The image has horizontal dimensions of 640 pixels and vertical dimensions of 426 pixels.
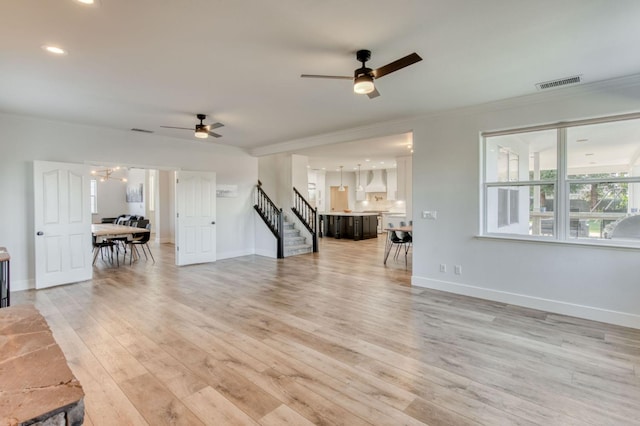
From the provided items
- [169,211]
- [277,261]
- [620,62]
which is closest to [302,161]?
[277,261]

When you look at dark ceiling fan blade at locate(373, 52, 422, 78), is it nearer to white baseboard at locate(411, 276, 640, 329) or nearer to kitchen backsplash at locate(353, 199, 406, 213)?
white baseboard at locate(411, 276, 640, 329)

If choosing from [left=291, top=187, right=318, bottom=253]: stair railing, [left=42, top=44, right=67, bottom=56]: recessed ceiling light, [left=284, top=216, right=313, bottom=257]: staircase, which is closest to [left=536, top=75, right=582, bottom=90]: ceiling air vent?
[left=42, top=44, right=67, bottom=56]: recessed ceiling light

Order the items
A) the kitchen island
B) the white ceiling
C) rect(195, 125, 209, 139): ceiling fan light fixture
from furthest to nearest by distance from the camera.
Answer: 1. the kitchen island
2. rect(195, 125, 209, 139): ceiling fan light fixture
3. the white ceiling

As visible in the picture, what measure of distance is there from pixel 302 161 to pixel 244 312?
19.7 feet

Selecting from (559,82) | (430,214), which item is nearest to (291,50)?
(559,82)

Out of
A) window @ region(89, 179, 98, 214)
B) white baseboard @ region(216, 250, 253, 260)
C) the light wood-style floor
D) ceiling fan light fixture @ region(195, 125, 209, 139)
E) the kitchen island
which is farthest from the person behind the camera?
window @ region(89, 179, 98, 214)

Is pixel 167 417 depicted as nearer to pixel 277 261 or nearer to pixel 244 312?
pixel 244 312

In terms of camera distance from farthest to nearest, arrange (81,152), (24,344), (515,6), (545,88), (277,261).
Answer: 1. (277,261)
2. (81,152)
3. (545,88)
4. (515,6)
5. (24,344)

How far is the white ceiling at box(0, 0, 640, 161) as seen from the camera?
225 cm

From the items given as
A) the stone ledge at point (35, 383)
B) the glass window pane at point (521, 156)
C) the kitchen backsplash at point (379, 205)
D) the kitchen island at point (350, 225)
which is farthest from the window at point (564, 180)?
the kitchen backsplash at point (379, 205)

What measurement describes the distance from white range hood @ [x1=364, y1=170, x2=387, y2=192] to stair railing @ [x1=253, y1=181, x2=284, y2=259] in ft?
20.7

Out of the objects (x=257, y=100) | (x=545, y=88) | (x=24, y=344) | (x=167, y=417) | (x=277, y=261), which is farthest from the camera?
(x=277, y=261)

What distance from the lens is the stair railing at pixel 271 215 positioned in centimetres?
780

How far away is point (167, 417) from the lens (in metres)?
2.05
